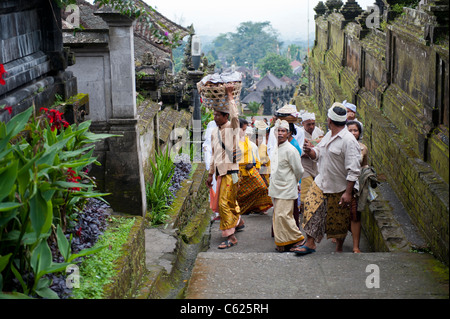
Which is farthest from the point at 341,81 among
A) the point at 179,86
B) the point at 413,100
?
the point at 413,100

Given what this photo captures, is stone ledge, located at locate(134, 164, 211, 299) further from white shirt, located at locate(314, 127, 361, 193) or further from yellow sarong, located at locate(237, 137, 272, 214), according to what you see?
white shirt, located at locate(314, 127, 361, 193)

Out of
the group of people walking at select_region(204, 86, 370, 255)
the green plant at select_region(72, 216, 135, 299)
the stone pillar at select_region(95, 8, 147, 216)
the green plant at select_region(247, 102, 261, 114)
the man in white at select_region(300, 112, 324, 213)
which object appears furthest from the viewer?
the green plant at select_region(247, 102, 261, 114)

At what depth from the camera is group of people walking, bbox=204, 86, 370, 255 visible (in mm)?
6242

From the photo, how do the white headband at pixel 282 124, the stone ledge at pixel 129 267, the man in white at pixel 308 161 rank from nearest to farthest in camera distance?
the stone ledge at pixel 129 267 < the white headband at pixel 282 124 < the man in white at pixel 308 161

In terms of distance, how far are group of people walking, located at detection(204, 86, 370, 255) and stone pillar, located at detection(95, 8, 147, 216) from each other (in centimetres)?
97

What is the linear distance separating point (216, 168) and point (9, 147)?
3.71 m

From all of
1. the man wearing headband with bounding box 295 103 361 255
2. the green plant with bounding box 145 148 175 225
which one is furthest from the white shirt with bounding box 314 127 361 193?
the green plant with bounding box 145 148 175 225

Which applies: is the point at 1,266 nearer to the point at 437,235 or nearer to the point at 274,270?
the point at 274,270

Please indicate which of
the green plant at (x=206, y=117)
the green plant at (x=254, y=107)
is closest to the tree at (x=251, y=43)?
the green plant at (x=254, y=107)

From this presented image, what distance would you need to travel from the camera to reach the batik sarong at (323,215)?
20.9 feet

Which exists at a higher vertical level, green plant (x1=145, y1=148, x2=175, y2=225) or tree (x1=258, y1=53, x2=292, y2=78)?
green plant (x1=145, y1=148, x2=175, y2=225)

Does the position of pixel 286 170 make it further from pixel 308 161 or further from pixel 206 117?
pixel 206 117

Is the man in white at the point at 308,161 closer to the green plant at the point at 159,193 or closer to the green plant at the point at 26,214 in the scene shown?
the green plant at the point at 159,193

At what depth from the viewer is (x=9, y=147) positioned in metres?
4.01
